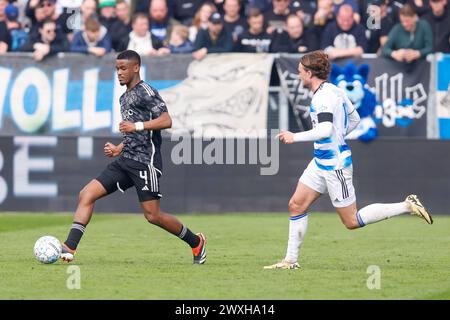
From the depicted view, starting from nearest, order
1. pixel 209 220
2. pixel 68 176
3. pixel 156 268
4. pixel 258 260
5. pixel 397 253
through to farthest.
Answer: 1. pixel 156 268
2. pixel 258 260
3. pixel 397 253
4. pixel 209 220
5. pixel 68 176

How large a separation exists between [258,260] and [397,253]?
1887mm

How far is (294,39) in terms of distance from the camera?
816 inches

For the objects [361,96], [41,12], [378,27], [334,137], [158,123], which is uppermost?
[41,12]

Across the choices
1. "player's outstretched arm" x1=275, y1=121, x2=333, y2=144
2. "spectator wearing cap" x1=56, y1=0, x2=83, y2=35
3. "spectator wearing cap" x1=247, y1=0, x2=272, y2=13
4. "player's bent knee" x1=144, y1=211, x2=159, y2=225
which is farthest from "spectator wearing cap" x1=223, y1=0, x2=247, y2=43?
"player's outstretched arm" x1=275, y1=121, x2=333, y2=144

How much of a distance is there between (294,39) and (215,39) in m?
1.38

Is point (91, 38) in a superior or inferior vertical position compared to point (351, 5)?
inferior

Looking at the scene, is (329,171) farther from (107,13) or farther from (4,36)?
(4,36)

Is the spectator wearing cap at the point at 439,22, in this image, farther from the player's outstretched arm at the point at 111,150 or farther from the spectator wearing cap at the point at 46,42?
the player's outstretched arm at the point at 111,150

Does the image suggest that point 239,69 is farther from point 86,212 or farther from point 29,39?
point 86,212

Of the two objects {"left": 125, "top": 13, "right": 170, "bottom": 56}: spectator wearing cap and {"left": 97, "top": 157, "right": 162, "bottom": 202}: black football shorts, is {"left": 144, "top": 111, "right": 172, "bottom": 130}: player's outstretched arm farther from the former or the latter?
{"left": 125, "top": 13, "right": 170, "bottom": 56}: spectator wearing cap

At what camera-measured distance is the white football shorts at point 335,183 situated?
1207cm

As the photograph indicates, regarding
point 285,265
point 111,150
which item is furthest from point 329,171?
point 111,150
